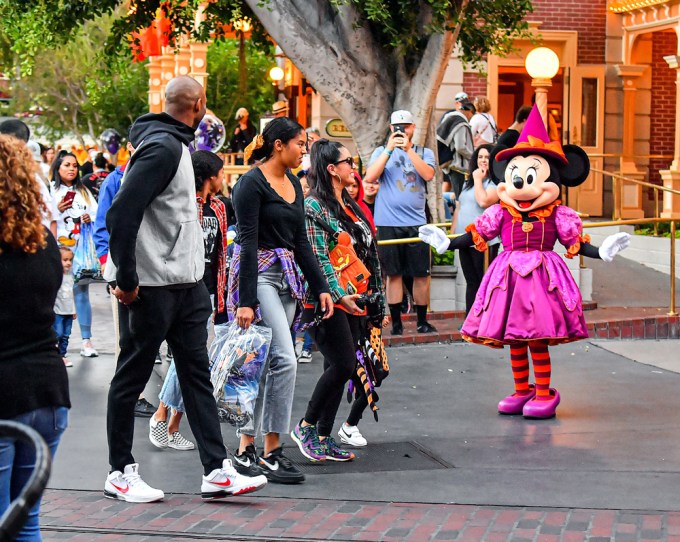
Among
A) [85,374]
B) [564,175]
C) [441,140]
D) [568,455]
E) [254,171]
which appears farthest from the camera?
[441,140]

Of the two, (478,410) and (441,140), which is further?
(441,140)

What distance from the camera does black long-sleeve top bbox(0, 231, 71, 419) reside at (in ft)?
13.6

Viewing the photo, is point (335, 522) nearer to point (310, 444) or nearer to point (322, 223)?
point (310, 444)

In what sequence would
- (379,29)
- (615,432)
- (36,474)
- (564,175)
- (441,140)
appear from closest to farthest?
(36,474) → (615,432) → (564,175) → (379,29) → (441,140)

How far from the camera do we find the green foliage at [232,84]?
30500mm

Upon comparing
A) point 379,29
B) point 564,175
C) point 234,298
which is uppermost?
point 379,29

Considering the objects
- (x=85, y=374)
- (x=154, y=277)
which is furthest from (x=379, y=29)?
(x=154, y=277)

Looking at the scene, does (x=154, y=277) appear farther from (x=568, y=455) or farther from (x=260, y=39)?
(x=260, y=39)

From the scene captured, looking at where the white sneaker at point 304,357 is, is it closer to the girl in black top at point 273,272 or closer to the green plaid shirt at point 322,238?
the green plaid shirt at point 322,238

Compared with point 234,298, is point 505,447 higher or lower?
lower

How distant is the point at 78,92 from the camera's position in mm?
46219

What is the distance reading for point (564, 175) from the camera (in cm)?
868

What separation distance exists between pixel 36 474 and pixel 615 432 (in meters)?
5.49

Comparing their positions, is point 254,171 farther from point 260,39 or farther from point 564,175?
point 260,39
